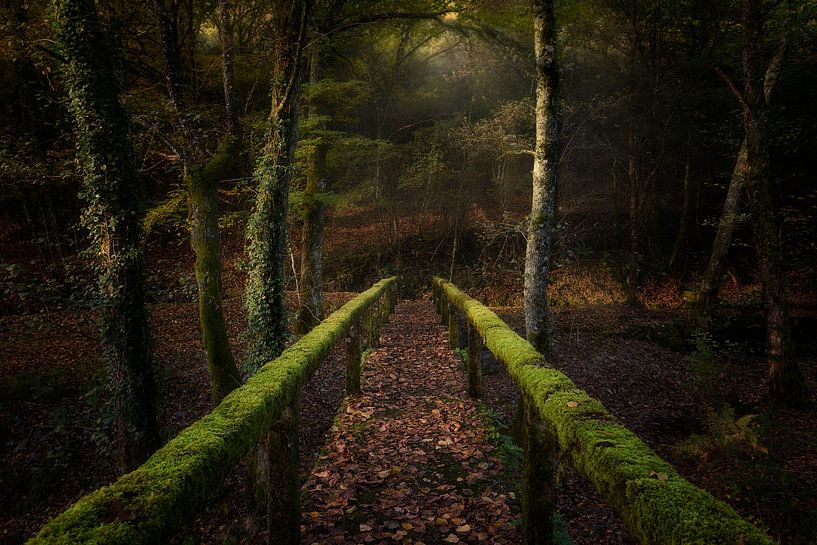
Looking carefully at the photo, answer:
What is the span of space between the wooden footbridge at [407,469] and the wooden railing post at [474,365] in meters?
0.01

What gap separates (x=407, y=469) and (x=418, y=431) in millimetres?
835

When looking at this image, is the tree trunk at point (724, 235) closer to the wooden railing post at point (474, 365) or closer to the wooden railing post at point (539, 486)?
the wooden railing post at point (474, 365)

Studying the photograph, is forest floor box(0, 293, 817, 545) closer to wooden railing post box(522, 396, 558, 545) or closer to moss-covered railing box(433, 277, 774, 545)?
wooden railing post box(522, 396, 558, 545)

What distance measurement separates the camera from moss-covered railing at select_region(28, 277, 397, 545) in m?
1.47

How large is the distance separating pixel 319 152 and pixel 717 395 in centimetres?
1253

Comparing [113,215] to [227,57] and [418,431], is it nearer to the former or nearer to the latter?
[227,57]

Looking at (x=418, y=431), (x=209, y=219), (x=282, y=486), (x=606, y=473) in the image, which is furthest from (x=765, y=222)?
(x=209, y=219)

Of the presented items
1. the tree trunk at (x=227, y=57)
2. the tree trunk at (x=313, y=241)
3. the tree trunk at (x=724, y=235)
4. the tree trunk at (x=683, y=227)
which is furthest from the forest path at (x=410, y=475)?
the tree trunk at (x=683, y=227)

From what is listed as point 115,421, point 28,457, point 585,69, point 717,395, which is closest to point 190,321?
point 28,457

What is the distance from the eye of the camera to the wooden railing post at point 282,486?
2.83 metres

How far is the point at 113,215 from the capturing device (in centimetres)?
671

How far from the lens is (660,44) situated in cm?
1510

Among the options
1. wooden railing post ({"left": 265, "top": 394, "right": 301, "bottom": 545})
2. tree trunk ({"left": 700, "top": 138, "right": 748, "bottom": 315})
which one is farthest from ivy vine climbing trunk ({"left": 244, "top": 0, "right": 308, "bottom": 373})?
tree trunk ({"left": 700, "top": 138, "right": 748, "bottom": 315})

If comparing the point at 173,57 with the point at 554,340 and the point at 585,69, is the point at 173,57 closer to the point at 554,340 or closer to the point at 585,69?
the point at 554,340
